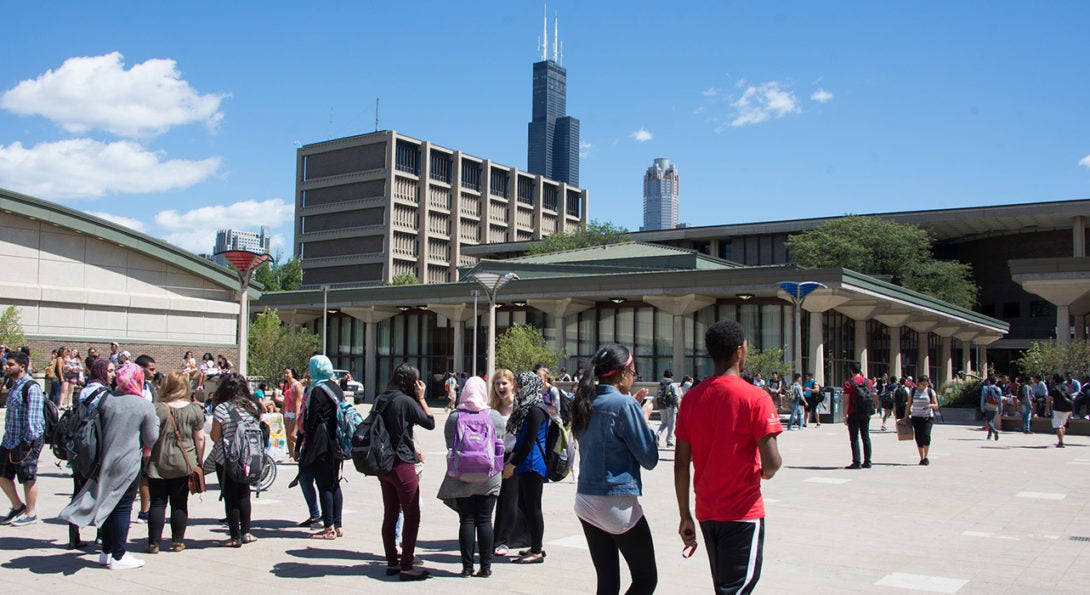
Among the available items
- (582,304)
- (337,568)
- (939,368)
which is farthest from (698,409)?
(939,368)

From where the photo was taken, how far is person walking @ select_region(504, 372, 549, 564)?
7.90 m

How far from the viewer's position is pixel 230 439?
28.0ft

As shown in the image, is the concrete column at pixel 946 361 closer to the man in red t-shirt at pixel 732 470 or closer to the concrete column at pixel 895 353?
the concrete column at pixel 895 353

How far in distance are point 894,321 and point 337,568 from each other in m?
46.2

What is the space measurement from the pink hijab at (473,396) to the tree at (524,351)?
34.8m

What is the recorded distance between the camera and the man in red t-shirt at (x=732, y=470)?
15.3ft

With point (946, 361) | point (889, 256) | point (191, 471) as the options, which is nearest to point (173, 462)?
point (191, 471)

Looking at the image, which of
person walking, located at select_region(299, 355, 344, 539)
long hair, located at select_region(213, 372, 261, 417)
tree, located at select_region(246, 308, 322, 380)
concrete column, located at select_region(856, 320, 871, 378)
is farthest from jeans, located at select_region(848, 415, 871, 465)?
tree, located at select_region(246, 308, 322, 380)

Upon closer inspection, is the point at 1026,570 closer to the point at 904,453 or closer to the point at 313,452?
the point at 313,452

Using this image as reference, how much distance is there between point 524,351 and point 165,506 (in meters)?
35.6

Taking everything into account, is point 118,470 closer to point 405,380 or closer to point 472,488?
point 405,380

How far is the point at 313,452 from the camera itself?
8898 mm

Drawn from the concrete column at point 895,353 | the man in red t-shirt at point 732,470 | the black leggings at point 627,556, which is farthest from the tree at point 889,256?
the man in red t-shirt at point 732,470

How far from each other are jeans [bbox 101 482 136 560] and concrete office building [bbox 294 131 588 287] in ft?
329
